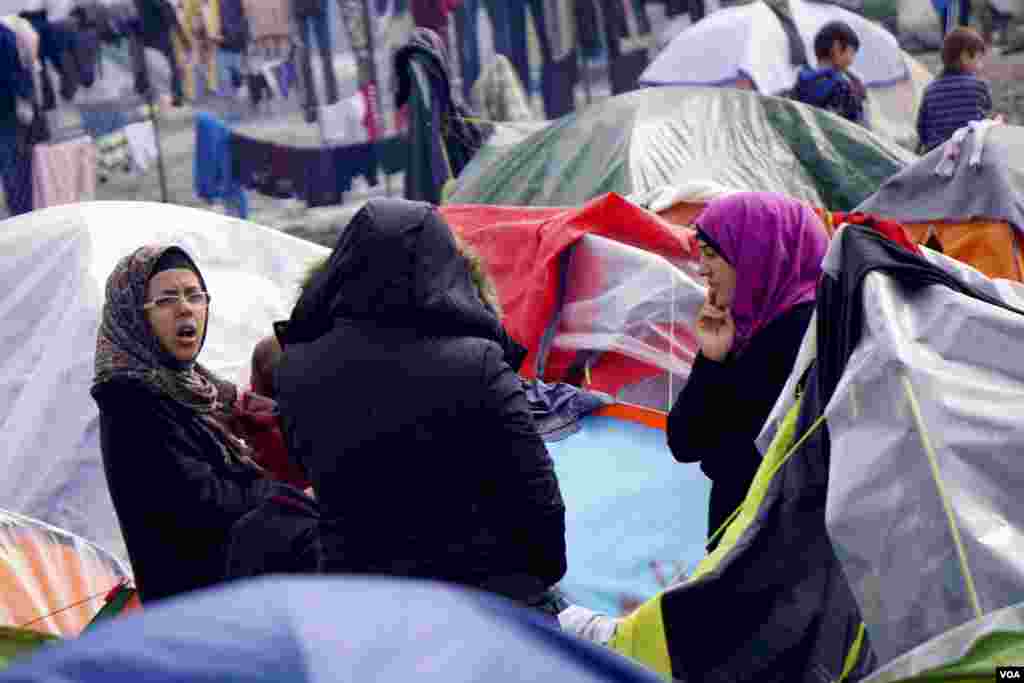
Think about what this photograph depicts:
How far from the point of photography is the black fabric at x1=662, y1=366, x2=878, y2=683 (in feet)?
9.46

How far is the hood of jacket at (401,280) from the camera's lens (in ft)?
9.32

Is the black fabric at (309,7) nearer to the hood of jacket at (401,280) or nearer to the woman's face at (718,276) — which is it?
the woman's face at (718,276)

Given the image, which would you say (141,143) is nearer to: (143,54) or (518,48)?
(143,54)

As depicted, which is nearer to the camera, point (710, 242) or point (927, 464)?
point (927, 464)

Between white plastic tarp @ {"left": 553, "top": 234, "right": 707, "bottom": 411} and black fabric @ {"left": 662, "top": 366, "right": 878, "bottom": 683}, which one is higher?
black fabric @ {"left": 662, "top": 366, "right": 878, "bottom": 683}

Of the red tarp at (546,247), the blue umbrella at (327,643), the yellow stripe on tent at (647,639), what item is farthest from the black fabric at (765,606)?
the red tarp at (546,247)

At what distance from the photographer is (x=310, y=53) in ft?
37.5

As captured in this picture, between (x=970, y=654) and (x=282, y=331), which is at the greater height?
(x=282, y=331)

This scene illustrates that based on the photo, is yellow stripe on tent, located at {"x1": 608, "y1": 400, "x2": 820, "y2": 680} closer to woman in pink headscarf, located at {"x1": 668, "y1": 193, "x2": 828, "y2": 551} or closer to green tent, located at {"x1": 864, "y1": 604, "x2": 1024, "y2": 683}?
woman in pink headscarf, located at {"x1": 668, "y1": 193, "x2": 828, "y2": 551}

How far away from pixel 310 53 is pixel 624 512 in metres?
7.61

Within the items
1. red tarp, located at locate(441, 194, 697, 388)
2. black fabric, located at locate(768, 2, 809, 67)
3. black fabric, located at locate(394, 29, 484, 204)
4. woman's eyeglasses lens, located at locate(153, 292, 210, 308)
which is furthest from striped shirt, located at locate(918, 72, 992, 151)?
woman's eyeglasses lens, located at locate(153, 292, 210, 308)

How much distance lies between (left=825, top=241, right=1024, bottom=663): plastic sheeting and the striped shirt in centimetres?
483

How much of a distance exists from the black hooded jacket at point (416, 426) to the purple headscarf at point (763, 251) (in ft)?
2.55

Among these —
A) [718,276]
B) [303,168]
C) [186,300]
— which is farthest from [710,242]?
[303,168]
